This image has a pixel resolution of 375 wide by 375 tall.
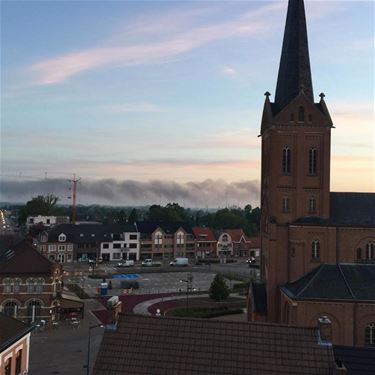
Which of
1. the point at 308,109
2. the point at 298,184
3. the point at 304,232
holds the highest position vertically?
the point at 308,109

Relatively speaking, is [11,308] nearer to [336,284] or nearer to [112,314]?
[336,284]

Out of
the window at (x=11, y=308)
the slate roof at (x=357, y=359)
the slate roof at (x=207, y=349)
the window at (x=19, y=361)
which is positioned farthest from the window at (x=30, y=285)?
the slate roof at (x=357, y=359)

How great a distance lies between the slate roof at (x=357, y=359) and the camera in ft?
72.9

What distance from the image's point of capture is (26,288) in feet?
167

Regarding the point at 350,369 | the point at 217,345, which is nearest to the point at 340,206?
the point at 350,369

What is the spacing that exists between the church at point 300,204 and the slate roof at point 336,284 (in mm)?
138

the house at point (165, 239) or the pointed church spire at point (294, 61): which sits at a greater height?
the pointed church spire at point (294, 61)

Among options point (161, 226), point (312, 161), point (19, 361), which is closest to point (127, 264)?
point (161, 226)

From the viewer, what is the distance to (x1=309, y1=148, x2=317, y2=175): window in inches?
1628

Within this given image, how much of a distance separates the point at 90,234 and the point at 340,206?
246 feet

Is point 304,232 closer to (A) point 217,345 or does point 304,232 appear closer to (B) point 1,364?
(A) point 217,345

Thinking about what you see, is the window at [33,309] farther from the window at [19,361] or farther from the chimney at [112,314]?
the chimney at [112,314]

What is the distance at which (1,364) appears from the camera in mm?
21156

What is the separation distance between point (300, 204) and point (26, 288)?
1183 inches
